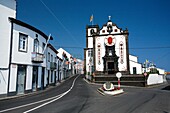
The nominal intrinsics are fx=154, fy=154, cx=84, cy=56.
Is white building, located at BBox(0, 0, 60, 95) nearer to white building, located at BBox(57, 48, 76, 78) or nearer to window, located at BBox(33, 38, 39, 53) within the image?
window, located at BBox(33, 38, 39, 53)

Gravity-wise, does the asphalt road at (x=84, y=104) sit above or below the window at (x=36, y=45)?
below

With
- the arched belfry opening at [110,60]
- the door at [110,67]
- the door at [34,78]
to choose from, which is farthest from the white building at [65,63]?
the door at [34,78]

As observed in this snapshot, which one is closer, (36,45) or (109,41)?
(36,45)

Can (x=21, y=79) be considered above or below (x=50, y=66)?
below

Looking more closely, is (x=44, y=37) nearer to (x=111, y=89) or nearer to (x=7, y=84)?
(x=7, y=84)

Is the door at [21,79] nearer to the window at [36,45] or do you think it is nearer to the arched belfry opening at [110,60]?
the window at [36,45]

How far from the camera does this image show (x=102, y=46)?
42.9m

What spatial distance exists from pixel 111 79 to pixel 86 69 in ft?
55.9

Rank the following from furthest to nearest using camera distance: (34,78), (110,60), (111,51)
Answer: (111,51) → (110,60) → (34,78)

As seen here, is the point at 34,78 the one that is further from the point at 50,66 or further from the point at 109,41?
the point at 109,41

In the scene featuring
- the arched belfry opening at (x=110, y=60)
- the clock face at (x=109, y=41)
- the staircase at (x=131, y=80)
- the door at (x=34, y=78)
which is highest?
the clock face at (x=109, y=41)

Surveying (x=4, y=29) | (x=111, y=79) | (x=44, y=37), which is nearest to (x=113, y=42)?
(x=111, y=79)

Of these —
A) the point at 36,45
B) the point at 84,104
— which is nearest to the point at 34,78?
the point at 36,45

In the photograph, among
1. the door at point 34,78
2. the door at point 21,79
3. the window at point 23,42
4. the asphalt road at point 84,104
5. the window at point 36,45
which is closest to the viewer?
the asphalt road at point 84,104
